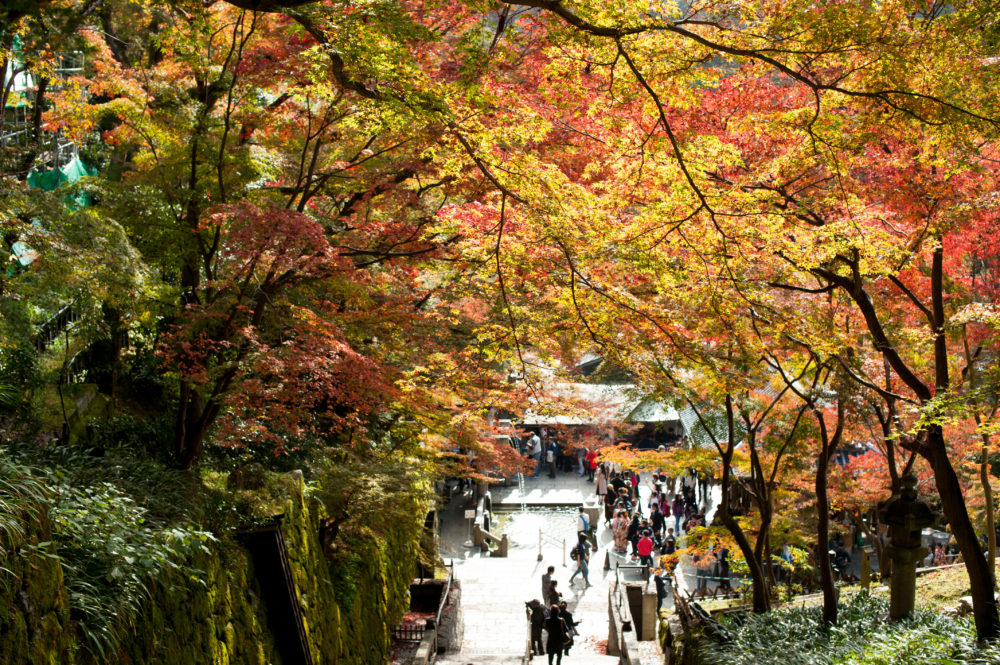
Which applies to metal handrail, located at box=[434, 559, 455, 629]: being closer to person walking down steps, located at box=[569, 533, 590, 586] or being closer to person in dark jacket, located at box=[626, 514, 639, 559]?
person walking down steps, located at box=[569, 533, 590, 586]

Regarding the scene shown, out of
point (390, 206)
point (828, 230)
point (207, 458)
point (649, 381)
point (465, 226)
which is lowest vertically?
point (207, 458)

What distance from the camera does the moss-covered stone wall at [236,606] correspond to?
396 centimetres

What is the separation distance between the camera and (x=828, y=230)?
7.76 m

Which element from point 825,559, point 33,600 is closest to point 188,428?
point 33,600

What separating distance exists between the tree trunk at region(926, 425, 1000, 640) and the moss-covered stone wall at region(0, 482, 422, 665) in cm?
667

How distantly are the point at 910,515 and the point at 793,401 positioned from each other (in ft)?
18.7

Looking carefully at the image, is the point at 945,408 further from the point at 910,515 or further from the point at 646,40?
the point at 646,40

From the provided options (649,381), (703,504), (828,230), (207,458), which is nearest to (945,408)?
(828,230)

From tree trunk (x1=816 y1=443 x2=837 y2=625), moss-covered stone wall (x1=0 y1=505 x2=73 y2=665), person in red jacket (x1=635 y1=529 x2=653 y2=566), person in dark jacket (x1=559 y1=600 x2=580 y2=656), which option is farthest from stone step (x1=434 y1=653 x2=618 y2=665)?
moss-covered stone wall (x1=0 y1=505 x2=73 y2=665)

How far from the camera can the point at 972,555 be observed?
A: 741 centimetres

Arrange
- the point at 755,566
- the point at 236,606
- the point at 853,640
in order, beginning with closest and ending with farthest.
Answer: the point at 236,606 < the point at 853,640 < the point at 755,566

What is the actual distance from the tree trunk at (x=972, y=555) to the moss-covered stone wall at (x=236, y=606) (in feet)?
21.9

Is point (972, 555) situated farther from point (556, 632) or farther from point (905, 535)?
point (556, 632)

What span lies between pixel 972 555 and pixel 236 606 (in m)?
6.88
